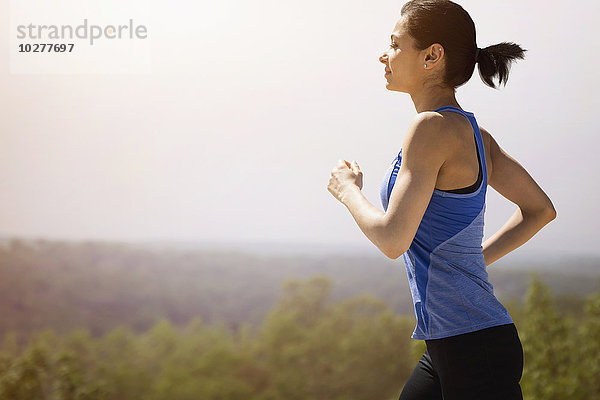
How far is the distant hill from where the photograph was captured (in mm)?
3279

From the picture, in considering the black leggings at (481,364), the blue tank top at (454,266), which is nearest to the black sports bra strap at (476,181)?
the blue tank top at (454,266)

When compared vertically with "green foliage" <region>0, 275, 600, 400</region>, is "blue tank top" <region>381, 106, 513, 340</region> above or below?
above

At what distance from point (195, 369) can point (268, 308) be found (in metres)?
0.50

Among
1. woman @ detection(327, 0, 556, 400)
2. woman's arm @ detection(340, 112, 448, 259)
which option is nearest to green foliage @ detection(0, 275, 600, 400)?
woman @ detection(327, 0, 556, 400)

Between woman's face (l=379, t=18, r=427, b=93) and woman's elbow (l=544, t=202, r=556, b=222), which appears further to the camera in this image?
woman's elbow (l=544, t=202, r=556, b=222)

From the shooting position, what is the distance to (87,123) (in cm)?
331

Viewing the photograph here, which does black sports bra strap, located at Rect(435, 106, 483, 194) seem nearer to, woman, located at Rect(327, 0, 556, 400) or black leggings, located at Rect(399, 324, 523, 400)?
woman, located at Rect(327, 0, 556, 400)

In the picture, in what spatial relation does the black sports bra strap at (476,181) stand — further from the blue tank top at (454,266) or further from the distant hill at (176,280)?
the distant hill at (176,280)

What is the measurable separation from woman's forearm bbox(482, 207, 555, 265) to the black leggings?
11.7 inches

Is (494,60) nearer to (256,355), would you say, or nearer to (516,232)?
(516,232)

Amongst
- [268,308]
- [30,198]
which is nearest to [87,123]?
[30,198]

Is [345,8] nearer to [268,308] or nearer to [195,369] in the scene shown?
[268,308]

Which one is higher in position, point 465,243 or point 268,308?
Result: point 465,243

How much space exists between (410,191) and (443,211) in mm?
99
